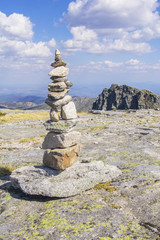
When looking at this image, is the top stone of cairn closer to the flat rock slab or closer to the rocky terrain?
the flat rock slab

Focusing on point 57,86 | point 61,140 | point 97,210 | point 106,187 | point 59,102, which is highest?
point 57,86

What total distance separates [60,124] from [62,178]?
3.75 meters

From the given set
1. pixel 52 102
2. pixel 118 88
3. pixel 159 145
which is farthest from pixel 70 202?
pixel 118 88

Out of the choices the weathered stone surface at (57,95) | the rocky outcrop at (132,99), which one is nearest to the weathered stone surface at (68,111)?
the weathered stone surface at (57,95)

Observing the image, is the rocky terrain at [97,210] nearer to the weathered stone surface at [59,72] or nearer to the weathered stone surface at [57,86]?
the weathered stone surface at [57,86]

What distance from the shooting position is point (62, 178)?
1352 cm

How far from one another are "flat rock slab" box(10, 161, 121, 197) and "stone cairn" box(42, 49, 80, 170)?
2.34 feet

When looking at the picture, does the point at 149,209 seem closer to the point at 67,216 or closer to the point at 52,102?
the point at 67,216

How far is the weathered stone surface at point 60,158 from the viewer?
45.5ft

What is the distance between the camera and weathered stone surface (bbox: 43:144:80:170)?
13.9 metres

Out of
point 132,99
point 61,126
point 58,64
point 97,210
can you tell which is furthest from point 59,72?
point 132,99

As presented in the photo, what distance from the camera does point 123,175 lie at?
1495cm

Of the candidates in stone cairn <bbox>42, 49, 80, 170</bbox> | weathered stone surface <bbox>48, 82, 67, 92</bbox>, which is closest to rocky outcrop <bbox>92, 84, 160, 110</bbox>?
stone cairn <bbox>42, 49, 80, 170</bbox>

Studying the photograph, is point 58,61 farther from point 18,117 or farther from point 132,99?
point 132,99
